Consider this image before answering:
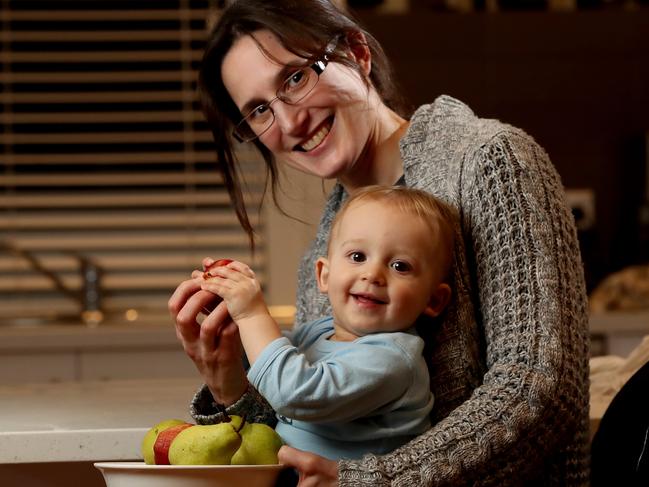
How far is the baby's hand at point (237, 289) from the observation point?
4.40ft

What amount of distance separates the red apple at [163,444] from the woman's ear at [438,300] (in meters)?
0.34

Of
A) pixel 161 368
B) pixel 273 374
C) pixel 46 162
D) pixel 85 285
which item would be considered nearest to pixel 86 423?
pixel 273 374

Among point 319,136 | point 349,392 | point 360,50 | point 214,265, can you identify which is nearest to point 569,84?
point 360,50

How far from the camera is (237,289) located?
135cm

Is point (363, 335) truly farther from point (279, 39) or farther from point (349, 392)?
point (279, 39)

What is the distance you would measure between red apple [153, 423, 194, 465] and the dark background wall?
9.38 feet

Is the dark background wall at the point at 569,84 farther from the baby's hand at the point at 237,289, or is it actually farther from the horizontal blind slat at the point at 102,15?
the baby's hand at the point at 237,289

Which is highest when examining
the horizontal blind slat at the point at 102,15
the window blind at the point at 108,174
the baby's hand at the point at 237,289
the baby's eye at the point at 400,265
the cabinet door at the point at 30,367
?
the horizontal blind slat at the point at 102,15

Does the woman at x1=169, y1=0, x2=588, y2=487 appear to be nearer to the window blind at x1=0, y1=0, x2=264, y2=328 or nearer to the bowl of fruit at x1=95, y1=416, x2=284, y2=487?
the bowl of fruit at x1=95, y1=416, x2=284, y2=487

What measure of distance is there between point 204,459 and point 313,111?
1.97ft

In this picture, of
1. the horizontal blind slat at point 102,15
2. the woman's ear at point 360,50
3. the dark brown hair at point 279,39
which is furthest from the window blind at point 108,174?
the woman's ear at point 360,50

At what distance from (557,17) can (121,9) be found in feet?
5.21

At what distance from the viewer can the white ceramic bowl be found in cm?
121

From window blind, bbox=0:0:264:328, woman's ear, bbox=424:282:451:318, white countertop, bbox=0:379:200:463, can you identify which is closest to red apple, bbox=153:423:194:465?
white countertop, bbox=0:379:200:463
